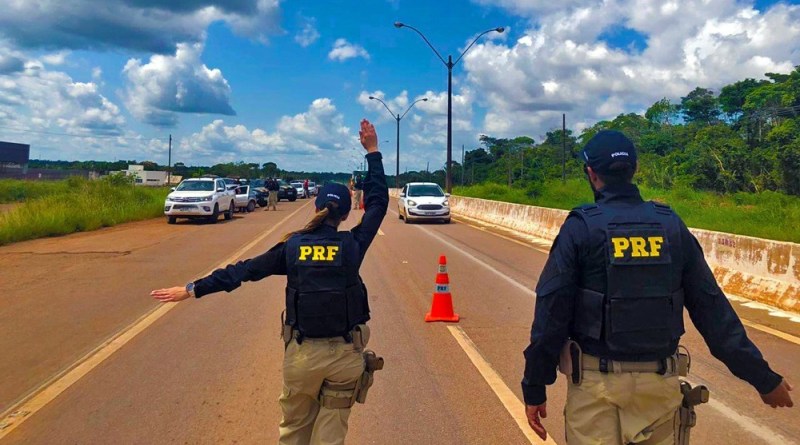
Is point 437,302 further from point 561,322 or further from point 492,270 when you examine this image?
point 561,322

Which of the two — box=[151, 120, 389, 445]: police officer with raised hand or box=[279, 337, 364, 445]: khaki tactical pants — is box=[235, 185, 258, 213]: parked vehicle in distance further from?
box=[279, 337, 364, 445]: khaki tactical pants

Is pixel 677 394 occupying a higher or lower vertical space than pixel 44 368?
higher

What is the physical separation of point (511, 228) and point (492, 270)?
11.3 metres

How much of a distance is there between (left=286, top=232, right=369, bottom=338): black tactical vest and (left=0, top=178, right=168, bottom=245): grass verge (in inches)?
644

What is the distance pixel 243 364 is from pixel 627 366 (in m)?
4.36

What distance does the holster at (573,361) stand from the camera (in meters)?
2.47

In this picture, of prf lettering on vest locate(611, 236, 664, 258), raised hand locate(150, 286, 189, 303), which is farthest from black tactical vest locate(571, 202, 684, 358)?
raised hand locate(150, 286, 189, 303)

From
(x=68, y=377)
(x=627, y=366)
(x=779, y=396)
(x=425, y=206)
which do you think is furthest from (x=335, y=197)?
(x=425, y=206)

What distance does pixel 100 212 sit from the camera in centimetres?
2308

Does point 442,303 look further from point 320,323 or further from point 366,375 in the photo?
point 320,323

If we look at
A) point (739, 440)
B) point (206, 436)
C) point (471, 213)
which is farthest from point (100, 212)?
point (739, 440)

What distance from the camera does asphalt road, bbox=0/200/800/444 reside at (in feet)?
14.5

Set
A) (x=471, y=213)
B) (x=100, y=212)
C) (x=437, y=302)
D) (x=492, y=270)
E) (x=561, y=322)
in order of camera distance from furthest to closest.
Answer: (x=471, y=213) < (x=100, y=212) < (x=492, y=270) < (x=437, y=302) < (x=561, y=322)

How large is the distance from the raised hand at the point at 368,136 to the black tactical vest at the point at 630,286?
5.06 feet
